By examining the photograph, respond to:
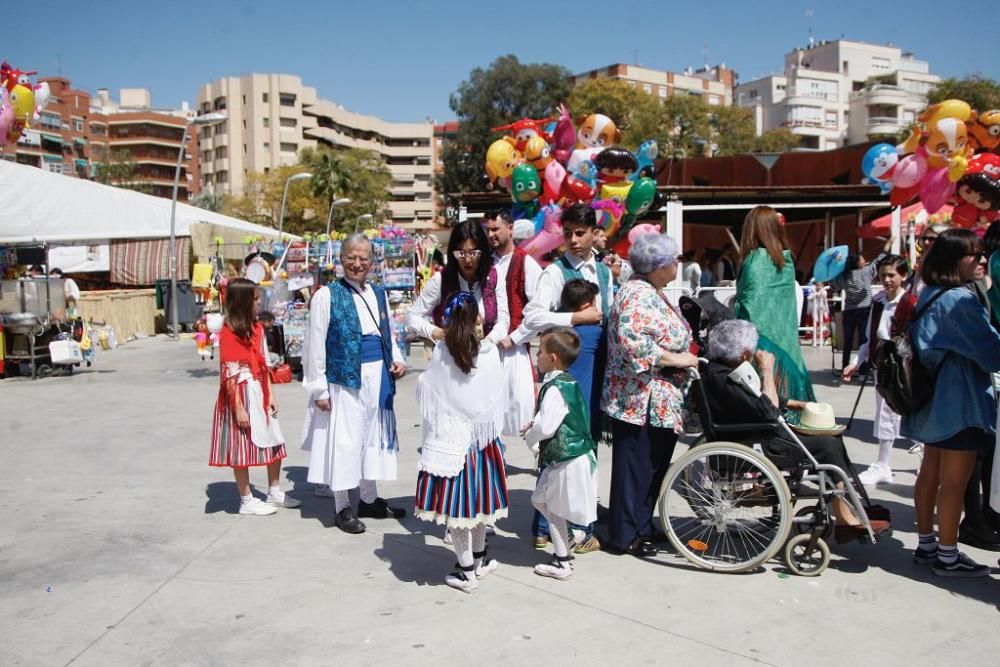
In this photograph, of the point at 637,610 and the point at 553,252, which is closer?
the point at 637,610

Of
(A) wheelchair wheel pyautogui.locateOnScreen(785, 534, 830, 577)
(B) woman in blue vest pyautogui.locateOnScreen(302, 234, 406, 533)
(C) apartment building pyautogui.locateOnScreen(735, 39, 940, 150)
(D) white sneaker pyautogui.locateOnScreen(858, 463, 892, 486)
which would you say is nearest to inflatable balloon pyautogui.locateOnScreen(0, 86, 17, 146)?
(B) woman in blue vest pyautogui.locateOnScreen(302, 234, 406, 533)

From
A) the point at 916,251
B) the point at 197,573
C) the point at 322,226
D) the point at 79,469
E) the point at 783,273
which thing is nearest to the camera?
the point at 197,573

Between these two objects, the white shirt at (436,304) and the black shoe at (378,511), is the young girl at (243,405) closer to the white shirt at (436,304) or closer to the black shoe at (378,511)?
the black shoe at (378,511)

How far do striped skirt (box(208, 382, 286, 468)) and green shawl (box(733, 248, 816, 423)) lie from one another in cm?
318

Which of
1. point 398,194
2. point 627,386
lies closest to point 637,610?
point 627,386

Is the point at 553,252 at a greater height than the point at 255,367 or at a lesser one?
greater

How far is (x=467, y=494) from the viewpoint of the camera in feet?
13.3

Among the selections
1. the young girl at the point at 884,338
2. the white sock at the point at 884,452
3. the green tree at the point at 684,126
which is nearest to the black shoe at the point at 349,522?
the young girl at the point at 884,338

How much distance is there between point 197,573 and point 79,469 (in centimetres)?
315

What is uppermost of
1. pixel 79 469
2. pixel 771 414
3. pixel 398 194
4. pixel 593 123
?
pixel 398 194

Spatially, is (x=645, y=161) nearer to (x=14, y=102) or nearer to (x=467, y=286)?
(x=467, y=286)

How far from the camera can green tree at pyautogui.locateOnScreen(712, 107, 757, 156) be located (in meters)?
49.7

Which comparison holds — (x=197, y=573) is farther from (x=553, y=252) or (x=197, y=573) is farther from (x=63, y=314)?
(x=63, y=314)

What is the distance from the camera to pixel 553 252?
1041cm
